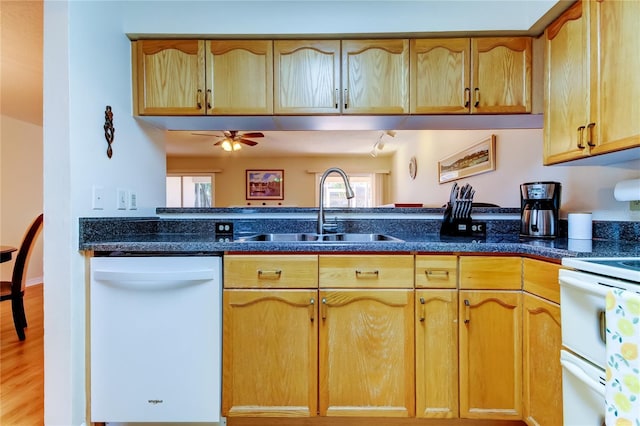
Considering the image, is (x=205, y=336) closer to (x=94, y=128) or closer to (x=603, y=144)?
(x=94, y=128)

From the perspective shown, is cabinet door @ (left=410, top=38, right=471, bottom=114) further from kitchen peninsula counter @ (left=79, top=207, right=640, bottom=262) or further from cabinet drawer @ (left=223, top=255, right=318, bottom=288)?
cabinet drawer @ (left=223, top=255, right=318, bottom=288)

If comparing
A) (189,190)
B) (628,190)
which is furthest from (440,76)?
(189,190)

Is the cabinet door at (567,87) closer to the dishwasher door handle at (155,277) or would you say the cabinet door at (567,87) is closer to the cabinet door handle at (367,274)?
the cabinet door handle at (367,274)

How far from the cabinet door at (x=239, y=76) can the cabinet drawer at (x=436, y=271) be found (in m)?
1.09

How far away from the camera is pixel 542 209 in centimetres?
158

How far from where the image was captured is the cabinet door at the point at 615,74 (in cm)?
110

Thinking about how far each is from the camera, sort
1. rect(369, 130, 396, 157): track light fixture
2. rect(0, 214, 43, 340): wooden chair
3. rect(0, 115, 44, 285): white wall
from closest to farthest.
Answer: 1. rect(0, 214, 43, 340): wooden chair
2. rect(0, 115, 44, 285): white wall
3. rect(369, 130, 396, 157): track light fixture

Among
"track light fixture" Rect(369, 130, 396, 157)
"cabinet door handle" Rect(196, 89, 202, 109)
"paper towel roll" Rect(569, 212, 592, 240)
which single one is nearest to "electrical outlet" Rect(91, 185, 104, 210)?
"cabinet door handle" Rect(196, 89, 202, 109)

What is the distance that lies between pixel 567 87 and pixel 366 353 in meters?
1.44

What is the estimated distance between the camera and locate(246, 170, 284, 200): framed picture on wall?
6.71 meters

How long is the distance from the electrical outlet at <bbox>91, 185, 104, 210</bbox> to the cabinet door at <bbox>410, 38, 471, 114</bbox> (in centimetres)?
155

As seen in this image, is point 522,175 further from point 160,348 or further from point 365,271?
point 160,348

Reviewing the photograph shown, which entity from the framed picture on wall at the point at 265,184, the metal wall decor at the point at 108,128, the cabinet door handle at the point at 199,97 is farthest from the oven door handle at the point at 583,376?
the framed picture on wall at the point at 265,184

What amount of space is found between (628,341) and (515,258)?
0.54 meters
